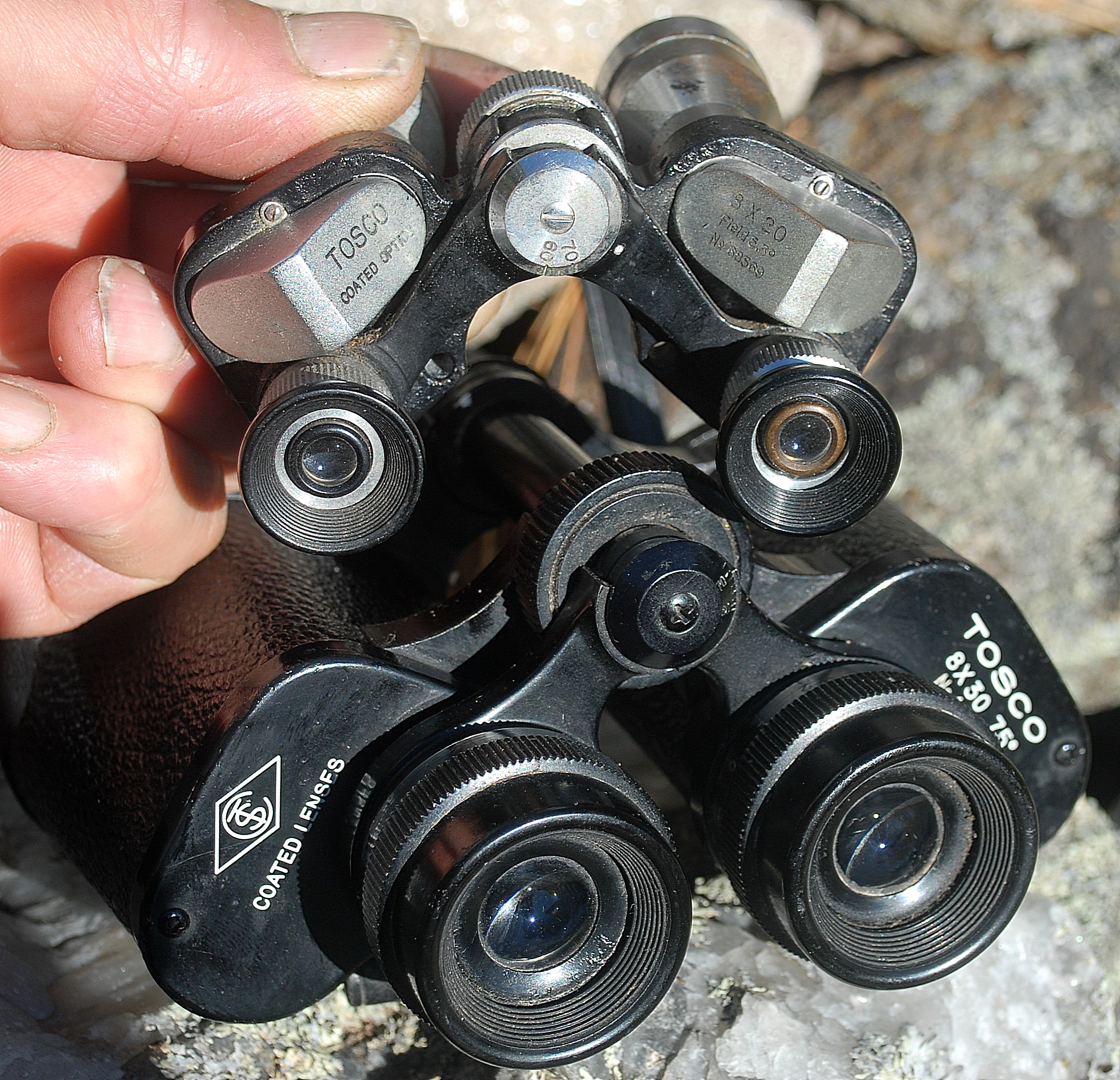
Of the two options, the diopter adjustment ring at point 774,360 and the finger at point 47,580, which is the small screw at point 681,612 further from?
the finger at point 47,580

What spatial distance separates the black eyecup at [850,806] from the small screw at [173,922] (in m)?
0.43

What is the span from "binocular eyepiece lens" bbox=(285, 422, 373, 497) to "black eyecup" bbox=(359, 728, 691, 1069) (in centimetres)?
22

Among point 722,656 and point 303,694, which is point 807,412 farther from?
point 303,694

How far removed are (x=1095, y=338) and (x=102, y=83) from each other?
4.23ft

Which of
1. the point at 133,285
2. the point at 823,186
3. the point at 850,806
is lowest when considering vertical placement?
the point at 850,806

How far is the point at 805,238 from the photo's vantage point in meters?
0.96

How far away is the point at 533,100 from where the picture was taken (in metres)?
0.95

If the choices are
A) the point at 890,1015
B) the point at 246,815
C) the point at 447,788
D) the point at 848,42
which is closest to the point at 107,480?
the point at 246,815

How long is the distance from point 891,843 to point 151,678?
2.14 feet

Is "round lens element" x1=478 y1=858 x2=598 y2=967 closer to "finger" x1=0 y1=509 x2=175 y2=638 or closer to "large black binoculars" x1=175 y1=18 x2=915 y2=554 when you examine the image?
A: "large black binoculars" x1=175 y1=18 x2=915 y2=554

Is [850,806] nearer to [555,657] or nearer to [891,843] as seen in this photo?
[891,843]

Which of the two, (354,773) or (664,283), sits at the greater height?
(664,283)

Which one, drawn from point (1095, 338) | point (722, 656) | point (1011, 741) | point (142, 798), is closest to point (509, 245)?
point (722, 656)

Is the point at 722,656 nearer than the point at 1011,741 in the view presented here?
Yes
